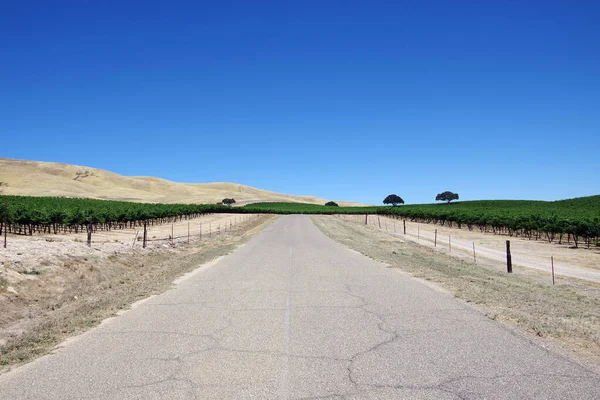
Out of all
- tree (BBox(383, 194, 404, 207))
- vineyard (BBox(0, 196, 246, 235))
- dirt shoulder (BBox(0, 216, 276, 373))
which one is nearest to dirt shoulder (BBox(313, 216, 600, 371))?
dirt shoulder (BBox(0, 216, 276, 373))

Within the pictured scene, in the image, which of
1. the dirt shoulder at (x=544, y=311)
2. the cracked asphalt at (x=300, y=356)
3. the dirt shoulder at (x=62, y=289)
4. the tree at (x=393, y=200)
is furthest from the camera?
the tree at (x=393, y=200)

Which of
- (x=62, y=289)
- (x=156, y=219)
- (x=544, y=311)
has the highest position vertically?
(x=156, y=219)

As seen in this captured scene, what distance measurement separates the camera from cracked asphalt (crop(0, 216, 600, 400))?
561cm

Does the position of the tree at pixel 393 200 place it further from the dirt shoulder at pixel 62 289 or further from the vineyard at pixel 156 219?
the dirt shoulder at pixel 62 289

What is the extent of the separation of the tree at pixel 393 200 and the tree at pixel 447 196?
14.7 meters

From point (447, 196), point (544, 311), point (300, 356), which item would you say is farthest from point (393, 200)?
point (300, 356)

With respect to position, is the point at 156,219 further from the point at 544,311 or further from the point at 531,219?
the point at 544,311

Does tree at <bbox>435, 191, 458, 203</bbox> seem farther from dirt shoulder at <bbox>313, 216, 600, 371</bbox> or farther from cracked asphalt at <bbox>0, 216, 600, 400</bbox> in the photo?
cracked asphalt at <bbox>0, 216, 600, 400</bbox>

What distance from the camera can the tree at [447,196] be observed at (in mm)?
181613

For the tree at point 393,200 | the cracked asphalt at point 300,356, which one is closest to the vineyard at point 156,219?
the cracked asphalt at point 300,356

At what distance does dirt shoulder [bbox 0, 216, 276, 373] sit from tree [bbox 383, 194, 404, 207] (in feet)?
556

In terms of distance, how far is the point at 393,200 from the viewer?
187m

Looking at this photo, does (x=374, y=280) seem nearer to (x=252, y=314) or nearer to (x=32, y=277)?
(x=252, y=314)

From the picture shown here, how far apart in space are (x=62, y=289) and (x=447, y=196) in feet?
596
